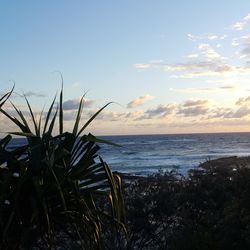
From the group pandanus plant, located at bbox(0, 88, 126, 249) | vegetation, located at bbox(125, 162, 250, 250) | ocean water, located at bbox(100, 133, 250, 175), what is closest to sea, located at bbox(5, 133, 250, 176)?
ocean water, located at bbox(100, 133, 250, 175)

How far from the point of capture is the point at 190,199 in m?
14.8

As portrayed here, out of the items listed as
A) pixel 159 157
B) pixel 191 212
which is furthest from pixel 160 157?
pixel 191 212

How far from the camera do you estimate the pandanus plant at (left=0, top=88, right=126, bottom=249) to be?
185 inches

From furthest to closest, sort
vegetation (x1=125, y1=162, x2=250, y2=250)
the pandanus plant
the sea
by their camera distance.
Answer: the sea, vegetation (x1=125, y1=162, x2=250, y2=250), the pandanus plant

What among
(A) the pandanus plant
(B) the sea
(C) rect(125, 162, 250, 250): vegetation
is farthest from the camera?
(B) the sea

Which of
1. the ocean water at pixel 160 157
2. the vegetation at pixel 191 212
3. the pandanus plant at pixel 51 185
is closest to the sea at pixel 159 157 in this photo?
the ocean water at pixel 160 157

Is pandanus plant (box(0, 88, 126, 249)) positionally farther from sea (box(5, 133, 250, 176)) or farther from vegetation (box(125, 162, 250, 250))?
sea (box(5, 133, 250, 176))

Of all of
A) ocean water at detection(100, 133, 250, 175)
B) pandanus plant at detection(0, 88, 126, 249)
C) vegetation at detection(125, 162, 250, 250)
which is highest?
pandanus plant at detection(0, 88, 126, 249)

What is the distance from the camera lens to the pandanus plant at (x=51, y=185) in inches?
185

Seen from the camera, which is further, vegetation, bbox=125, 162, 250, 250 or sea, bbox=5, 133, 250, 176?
sea, bbox=5, 133, 250, 176

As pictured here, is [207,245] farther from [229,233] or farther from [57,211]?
[57,211]

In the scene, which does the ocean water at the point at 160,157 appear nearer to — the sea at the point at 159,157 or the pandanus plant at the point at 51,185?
the sea at the point at 159,157

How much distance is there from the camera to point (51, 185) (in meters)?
4.78

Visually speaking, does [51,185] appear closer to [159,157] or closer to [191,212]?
[191,212]
